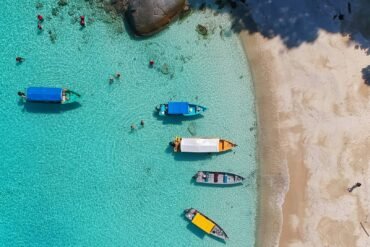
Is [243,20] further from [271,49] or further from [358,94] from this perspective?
[358,94]

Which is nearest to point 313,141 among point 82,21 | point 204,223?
point 204,223

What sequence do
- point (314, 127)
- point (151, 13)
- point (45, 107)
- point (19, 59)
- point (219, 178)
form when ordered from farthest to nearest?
point (45, 107)
point (19, 59)
point (151, 13)
point (219, 178)
point (314, 127)

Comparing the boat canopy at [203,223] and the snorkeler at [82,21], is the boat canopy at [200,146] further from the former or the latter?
the snorkeler at [82,21]

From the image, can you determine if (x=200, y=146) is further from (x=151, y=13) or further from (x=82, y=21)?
(x=82, y=21)

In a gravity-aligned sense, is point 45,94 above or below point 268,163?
above

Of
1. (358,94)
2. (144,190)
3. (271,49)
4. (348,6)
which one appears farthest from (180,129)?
(348,6)
